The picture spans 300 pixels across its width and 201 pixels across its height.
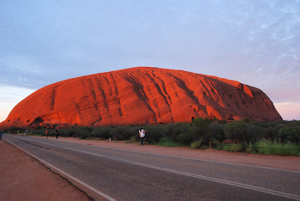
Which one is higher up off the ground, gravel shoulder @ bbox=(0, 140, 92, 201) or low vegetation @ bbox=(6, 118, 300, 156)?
low vegetation @ bbox=(6, 118, 300, 156)

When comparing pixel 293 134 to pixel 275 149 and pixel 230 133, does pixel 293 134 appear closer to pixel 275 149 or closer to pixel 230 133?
pixel 275 149

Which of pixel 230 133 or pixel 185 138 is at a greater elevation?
pixel 230 133

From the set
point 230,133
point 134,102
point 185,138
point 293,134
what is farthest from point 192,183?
point 134,102

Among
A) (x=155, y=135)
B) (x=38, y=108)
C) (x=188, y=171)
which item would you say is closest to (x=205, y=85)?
(x=155, y=135)

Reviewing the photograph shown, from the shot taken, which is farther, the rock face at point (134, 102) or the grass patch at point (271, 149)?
the rock face at point (134, 102)

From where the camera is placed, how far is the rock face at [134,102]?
164ft

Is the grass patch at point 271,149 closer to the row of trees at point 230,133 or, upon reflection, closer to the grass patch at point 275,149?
the grass patch at point 275,149

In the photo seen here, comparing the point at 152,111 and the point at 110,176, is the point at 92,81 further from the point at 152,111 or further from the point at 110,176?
the point at 110,176

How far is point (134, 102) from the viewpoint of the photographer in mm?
52812

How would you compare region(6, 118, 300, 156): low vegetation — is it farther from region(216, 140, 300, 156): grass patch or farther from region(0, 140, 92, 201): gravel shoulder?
region(0, 140, 92, 201): gravel shoulder

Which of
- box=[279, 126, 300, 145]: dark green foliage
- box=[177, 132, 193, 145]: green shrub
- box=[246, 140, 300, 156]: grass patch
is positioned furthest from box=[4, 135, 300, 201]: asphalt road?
box=[177, 132, 193, 145]: green shrub

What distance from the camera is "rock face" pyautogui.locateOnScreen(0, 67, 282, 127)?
4991 cm

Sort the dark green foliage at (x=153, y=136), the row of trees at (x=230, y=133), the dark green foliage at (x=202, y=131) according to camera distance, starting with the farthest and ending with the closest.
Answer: the dark green foliage at (x=153, y=136) → the dark green foliage at (x=202, y=131) → the row of trees at (x=230, y=133)

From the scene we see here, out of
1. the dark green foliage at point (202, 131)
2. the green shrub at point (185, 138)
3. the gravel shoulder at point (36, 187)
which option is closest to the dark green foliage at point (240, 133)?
the dark green foliage at point (202, 131)
